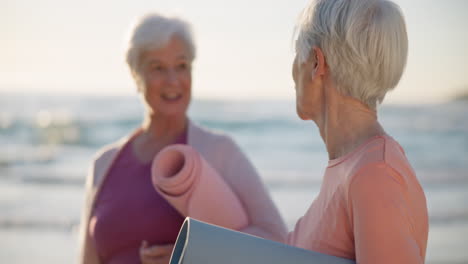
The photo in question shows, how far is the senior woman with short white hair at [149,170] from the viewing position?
8.24ft

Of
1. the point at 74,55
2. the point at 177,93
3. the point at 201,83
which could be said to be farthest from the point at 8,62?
the point at 177,93

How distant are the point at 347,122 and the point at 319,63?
0.17m

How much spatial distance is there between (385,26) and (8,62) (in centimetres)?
1734

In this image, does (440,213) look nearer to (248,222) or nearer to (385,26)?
(248,222)

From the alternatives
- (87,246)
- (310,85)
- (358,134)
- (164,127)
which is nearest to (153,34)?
(164,127)

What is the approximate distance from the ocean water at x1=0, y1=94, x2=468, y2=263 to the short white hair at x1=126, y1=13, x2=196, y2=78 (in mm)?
3217

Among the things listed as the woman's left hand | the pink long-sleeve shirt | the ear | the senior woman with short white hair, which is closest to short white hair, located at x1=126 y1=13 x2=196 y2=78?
the senior woman with short white hair

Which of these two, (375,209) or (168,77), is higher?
(168,77)

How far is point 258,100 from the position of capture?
20.2m

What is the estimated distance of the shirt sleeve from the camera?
1.17 metres

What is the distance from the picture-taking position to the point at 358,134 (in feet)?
4.63

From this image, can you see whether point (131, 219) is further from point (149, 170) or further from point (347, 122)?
point (347, 122)

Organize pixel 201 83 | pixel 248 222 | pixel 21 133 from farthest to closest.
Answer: pixel 201 83, pixel 21 133, pixel 248 222

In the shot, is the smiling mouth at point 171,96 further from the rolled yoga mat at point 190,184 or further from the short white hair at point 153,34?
the rolled yoga mat at point 190,184
